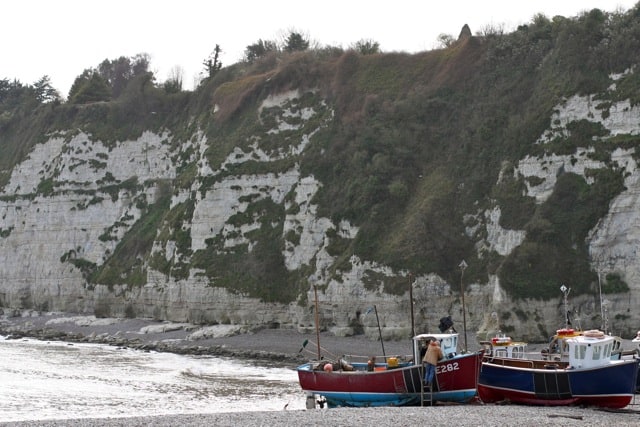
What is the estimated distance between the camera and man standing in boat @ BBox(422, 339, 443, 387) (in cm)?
3023

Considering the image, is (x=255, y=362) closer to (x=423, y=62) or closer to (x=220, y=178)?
(x=220, y=178)

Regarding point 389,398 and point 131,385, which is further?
point 131,385

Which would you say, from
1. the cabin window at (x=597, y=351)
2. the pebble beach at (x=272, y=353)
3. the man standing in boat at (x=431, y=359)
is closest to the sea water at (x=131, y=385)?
the pebble beach at (x=272, y=353)

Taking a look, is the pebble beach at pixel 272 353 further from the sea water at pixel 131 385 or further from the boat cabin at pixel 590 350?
the sea water at pixel 131 385

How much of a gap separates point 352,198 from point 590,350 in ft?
121

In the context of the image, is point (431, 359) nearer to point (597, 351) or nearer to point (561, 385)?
point (561, 385)

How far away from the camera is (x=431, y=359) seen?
1191 inches

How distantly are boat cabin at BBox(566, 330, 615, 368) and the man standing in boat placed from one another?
465cm

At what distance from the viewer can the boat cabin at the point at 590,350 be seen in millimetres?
29375

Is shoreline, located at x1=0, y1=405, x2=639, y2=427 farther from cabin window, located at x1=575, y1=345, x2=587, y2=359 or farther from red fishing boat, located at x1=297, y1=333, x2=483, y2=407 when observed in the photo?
red fishing boat, located at x1=297, y1=333, x2=483, y2=407

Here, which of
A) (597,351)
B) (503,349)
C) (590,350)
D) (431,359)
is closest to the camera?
(590,350)

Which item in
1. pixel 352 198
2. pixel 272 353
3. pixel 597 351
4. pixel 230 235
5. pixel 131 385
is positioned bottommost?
pixel 131 385

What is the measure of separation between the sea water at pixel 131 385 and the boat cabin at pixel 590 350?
1186 centimetres

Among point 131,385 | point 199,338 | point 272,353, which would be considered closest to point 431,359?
point 131,385
